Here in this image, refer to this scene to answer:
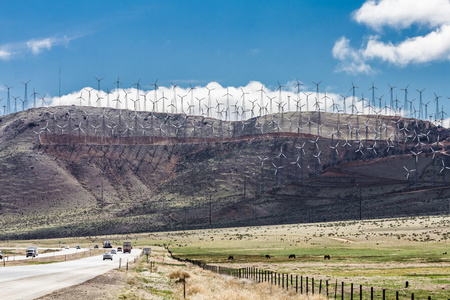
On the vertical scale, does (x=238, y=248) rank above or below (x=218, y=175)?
below

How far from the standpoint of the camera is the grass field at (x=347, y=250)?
131ft

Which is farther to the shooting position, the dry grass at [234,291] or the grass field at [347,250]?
the grass field at [347,250]

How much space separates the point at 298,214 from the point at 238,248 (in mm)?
66542

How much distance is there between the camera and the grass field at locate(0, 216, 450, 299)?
131ft

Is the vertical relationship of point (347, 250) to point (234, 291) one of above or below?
below

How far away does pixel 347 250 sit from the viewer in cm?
8169

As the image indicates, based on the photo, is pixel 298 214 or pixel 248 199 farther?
pixel 248 199

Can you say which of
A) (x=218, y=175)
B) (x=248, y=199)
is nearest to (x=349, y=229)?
(x=248, y=199)

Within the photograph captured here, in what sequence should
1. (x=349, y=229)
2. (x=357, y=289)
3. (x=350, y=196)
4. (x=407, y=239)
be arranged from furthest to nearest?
(x=350, y=196) < (x=349, y=229) < (x=407, y=239) < (x=357, y=289)

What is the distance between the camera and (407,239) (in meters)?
95.6

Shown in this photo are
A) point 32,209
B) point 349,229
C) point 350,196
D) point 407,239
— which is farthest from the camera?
point 32,209

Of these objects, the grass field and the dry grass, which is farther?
the grass field

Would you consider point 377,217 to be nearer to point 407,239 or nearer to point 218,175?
point 407,239

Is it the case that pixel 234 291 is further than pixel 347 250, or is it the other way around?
pixel 347 250
